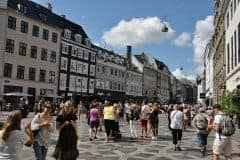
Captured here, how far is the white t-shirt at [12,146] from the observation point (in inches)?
251

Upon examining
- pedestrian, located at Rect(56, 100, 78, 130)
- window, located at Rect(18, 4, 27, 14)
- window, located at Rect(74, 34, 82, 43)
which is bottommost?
pedestrian, located at Rect(56, 100, 78, 130)

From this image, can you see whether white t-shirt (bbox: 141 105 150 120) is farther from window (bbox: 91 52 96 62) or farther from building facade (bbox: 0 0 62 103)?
window (bbox: 91 52 96 62)

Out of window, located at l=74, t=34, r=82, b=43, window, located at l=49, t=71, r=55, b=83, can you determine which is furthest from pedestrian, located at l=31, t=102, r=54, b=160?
window, located at l=74, t=34, r=82, b=43

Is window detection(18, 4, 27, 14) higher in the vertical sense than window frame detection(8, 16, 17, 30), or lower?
higher

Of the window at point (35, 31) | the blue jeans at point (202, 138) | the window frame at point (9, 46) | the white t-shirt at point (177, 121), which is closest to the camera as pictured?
the blue jeans at point (202, 138)

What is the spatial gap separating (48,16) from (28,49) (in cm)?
725

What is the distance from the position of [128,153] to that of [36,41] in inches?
1574

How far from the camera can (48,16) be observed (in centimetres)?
5594

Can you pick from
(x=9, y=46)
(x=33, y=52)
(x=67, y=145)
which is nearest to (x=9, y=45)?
(x=9, y=46)

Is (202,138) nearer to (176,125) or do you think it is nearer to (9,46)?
(176,125)

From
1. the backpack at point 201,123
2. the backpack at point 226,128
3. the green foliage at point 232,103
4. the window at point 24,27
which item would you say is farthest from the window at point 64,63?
the backpack at point 226,128

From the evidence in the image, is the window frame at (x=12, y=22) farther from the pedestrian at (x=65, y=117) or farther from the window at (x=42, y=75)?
the pedestrian at (x=65, y=117)

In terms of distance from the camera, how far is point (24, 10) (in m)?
49.8

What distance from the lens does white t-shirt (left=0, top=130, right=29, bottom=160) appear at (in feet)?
→ 21.0
